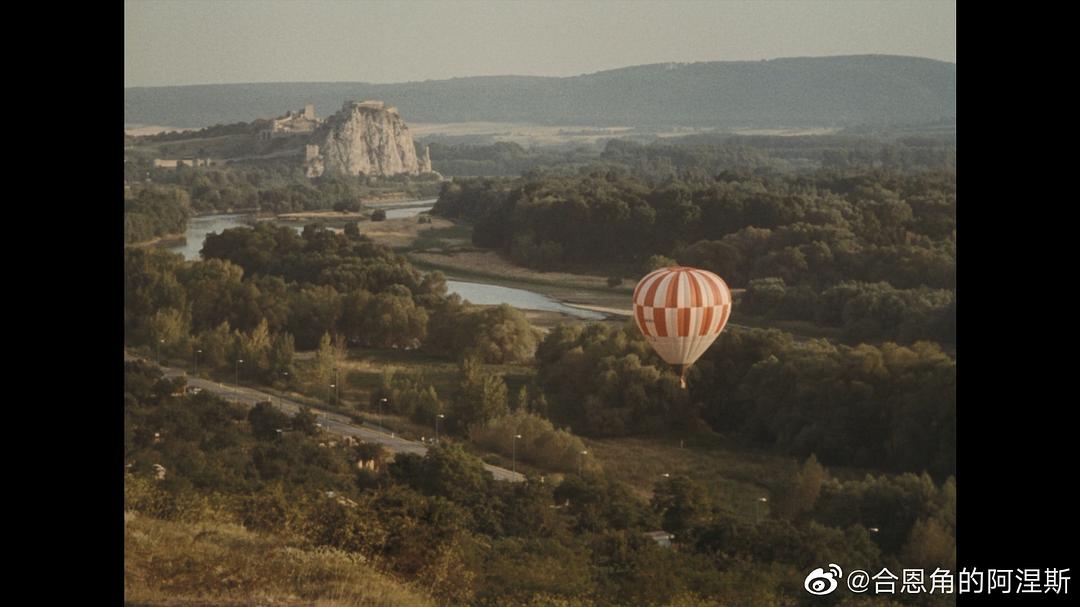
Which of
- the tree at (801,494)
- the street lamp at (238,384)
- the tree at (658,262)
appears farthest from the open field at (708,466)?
the tree at (658,262)

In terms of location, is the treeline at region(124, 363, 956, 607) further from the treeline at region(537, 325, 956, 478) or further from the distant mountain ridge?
the distant mountain ridge

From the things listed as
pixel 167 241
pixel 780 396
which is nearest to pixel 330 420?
pixel 780 396

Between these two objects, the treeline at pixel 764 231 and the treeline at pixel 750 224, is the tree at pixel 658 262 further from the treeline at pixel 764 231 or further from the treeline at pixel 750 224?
the treeline at pixel 750 224

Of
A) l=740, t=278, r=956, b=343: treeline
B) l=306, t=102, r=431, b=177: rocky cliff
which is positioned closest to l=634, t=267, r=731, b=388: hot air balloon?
l=740, t=278, r=956, b=343: treeline
